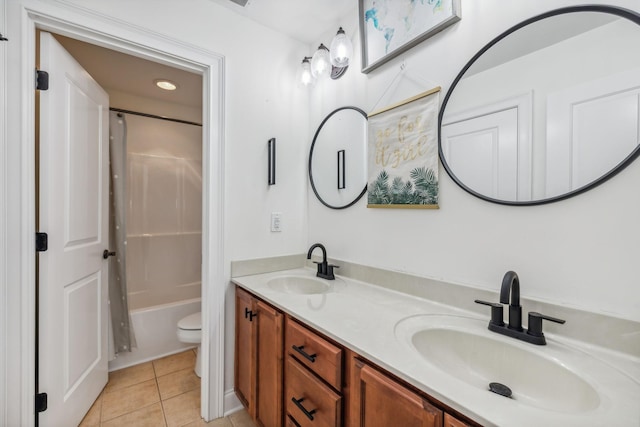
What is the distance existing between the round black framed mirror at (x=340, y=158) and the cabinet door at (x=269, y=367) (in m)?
0.75

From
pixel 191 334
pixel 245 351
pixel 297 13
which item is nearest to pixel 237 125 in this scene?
pixel 297 13

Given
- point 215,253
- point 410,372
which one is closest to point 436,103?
point 410,372

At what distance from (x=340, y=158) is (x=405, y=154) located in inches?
18.7

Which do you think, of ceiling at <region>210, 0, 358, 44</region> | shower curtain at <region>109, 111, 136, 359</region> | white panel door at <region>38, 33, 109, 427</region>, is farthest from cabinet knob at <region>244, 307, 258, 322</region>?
ceiling at <region>210, 0, 358, 44</region>

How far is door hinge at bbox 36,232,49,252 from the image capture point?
1260 mm

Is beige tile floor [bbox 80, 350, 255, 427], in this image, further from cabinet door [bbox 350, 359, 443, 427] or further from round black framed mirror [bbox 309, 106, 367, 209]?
round black framed mirror [bbox 309, 106, 367, 209]

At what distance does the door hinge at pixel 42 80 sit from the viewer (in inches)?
50.3

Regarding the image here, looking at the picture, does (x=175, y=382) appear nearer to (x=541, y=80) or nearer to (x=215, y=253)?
(x=215, y=253)

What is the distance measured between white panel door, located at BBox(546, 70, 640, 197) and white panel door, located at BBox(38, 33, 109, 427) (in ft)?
6.77

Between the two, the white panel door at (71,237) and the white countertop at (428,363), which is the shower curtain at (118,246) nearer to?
the white panel door at (71,237)

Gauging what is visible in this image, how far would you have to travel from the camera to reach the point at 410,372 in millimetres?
684

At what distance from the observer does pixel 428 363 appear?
73cm

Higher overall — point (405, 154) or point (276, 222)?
point (405, 154)

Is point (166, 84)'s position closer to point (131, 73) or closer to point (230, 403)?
point (131, 73)
